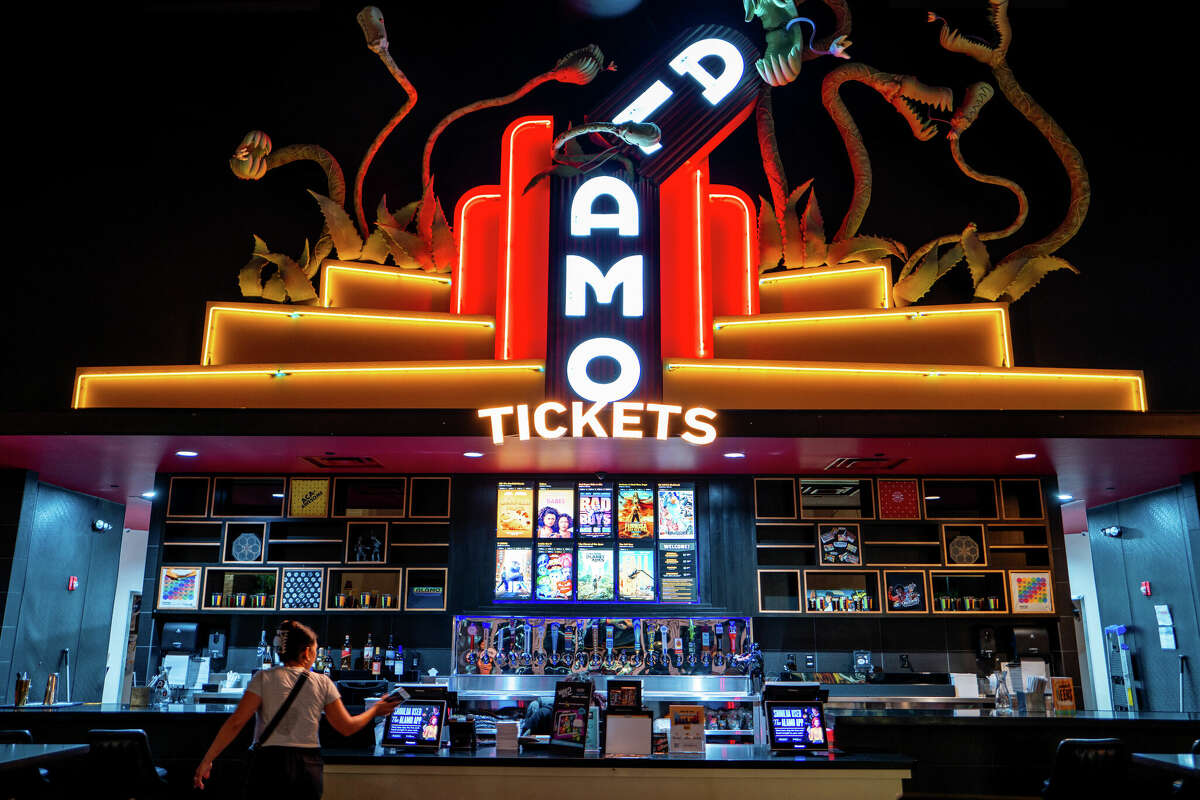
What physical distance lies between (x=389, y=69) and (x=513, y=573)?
6.16m

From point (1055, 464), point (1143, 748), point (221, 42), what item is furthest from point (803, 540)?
point (221, 42)

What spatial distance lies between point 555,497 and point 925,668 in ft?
14.3

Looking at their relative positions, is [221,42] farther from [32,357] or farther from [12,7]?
[32,357]

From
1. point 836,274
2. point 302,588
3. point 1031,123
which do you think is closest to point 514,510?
point 302,588

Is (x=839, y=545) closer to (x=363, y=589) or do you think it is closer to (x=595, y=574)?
(x=595, y=574)

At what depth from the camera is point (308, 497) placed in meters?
9.79

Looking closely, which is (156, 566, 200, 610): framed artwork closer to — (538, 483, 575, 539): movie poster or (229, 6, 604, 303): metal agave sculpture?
(229, 6, 604, 303): metal agave sculpture

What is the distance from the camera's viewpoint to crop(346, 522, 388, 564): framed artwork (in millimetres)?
9609

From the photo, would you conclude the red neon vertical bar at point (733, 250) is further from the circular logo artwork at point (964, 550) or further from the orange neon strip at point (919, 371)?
the circular logo artwork at point (964, 550)

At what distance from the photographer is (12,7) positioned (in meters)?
11.1

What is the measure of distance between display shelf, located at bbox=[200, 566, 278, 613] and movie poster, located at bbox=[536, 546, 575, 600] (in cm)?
290

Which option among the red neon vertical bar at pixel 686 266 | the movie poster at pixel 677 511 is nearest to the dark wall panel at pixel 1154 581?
the movie poster at pixel 677 511

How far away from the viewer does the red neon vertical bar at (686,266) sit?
358 inches

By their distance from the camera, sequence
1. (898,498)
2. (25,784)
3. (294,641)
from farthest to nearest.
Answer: (898,498) → (25,784) → (294,641)
